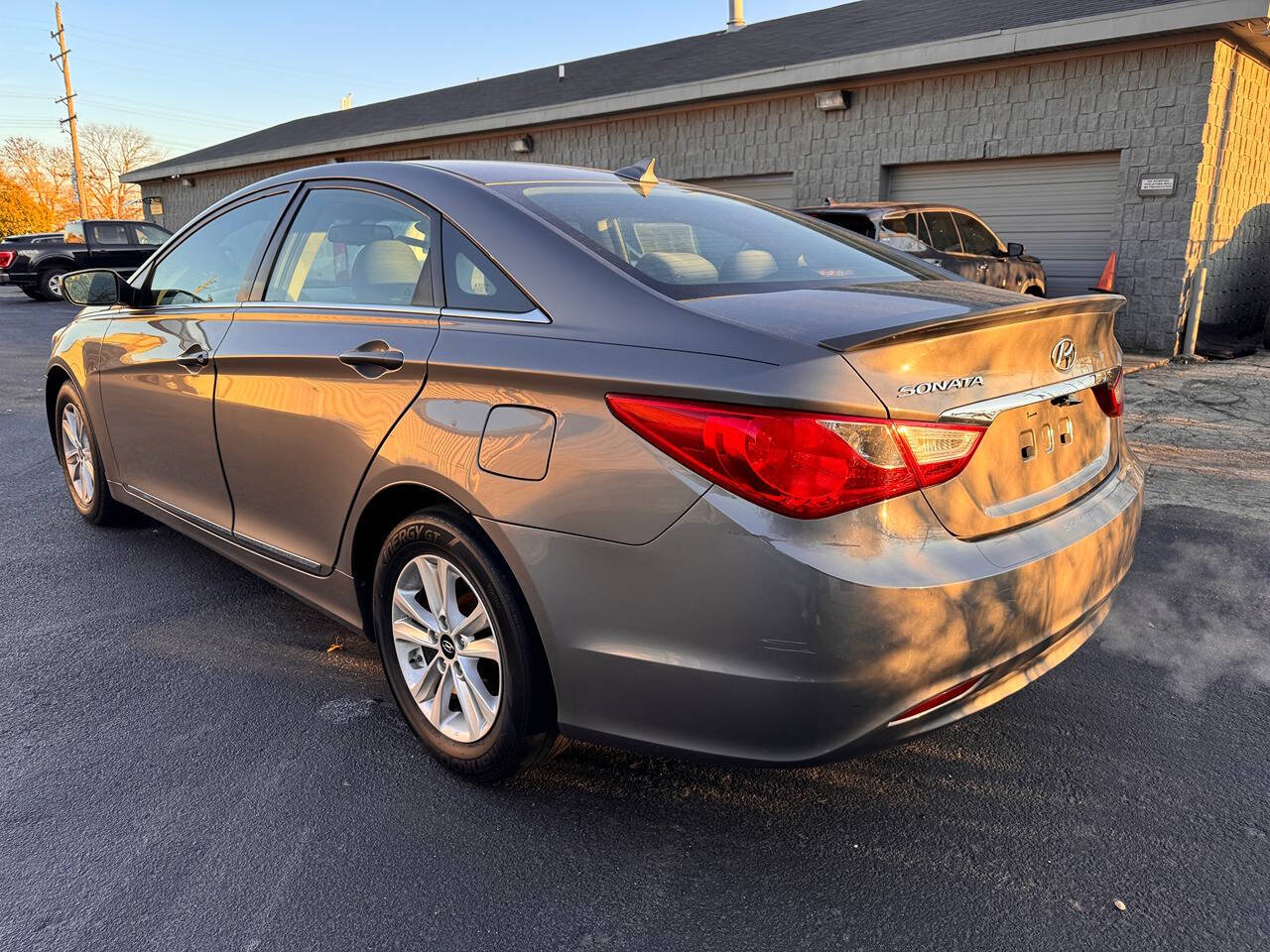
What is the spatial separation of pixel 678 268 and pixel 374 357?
33.7 inches

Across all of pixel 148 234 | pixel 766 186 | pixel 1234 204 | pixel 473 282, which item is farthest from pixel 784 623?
pixel 148 234

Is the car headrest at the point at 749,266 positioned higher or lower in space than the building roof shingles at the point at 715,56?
lower

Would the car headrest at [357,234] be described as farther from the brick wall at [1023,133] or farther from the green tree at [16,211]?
the green tree at [16,211]

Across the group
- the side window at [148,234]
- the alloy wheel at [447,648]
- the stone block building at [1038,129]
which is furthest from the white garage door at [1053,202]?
the side window at [148,234]

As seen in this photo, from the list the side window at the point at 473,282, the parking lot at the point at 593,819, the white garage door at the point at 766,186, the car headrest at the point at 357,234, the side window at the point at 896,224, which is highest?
the white garage door at the point at 766,186

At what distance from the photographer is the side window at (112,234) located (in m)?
21.0

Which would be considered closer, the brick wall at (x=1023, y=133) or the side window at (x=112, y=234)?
the brick wall at (x=1023, y=133)

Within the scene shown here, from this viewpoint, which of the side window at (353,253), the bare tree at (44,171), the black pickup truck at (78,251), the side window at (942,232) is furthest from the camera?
the bare tree at (44,171)

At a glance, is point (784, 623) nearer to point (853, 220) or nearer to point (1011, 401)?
point (1011, 401)

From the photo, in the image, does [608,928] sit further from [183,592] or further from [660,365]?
[183,592]

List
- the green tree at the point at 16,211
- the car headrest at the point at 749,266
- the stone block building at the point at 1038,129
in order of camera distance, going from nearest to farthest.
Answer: the car headrest at the point at 749,266, the stone block building at the point at 1038,129, the green tree at the point at 16,211

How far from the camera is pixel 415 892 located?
2.08 m

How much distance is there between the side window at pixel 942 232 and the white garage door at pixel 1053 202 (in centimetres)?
214

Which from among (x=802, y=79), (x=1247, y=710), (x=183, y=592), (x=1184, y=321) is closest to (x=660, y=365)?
(x=1247, y=710)
